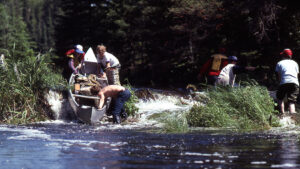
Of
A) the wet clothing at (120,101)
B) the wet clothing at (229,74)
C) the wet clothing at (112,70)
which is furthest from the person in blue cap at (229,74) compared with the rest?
the wet clothing at (112,70)

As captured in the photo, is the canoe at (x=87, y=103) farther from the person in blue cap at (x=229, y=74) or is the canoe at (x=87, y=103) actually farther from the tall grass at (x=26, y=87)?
the person in blue cap at (x=229, y=74)

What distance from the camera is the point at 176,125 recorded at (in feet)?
36.3

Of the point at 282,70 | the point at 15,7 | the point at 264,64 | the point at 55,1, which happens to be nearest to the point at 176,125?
the point at 282,70

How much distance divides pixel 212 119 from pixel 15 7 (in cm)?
13224

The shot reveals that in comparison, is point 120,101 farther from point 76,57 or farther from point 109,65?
point 76,57

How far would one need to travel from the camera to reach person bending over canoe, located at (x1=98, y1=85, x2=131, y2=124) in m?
13.3

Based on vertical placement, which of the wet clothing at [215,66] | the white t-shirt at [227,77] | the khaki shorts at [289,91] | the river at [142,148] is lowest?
the river at [142,148]

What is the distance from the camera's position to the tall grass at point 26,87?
13.7 metres

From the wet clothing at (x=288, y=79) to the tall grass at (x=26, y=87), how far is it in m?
5.20

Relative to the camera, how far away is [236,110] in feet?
38.2

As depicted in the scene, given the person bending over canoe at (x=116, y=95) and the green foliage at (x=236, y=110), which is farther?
the person bending over canoe at (x=116, y=95)

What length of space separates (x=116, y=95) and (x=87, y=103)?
1814 mm

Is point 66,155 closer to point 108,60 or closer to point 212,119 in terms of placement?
point 212,119

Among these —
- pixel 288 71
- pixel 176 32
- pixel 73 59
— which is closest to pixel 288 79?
pixel 288 71
